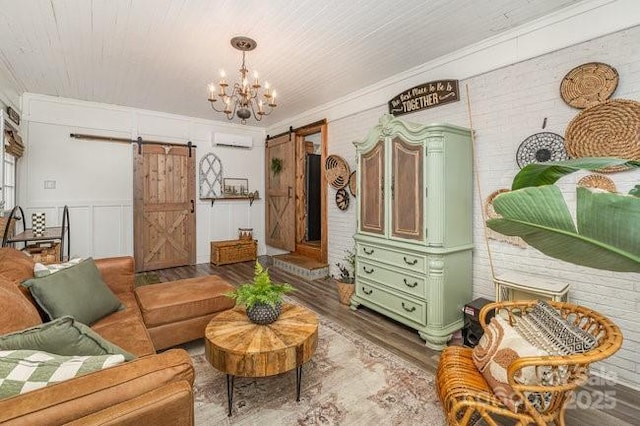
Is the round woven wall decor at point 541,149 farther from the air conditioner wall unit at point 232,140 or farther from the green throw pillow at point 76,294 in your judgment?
the air conditioner wall unit at point 232,140

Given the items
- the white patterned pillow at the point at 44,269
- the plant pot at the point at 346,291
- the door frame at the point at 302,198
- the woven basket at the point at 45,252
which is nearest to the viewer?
the white patterned pillow at the point at 44,269

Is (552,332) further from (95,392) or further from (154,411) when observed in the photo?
(95,392)

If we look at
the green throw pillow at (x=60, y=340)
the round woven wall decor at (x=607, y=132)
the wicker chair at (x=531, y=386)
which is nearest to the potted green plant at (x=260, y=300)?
the green throw pillow at (x=60, y=340)

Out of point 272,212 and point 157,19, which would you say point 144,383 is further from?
point 272,212

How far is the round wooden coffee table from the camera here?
172cm

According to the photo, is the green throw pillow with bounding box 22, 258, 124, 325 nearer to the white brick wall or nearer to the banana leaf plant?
the banana leaf plant

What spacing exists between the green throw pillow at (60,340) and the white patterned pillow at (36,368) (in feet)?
0.38

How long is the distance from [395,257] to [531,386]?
1785 millimetres

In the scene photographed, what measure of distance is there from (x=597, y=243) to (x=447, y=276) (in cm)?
220

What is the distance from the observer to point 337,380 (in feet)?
7.03

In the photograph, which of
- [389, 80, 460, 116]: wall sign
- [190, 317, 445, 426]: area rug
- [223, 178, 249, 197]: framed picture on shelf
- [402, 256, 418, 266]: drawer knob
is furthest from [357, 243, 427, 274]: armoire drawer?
[223, 178, 249, 197]: framed picture on shelf

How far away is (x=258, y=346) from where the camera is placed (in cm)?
177

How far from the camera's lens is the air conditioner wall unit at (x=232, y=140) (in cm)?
580

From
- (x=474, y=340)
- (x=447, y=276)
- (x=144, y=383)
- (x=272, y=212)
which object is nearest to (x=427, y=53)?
(x=447, y=276)
